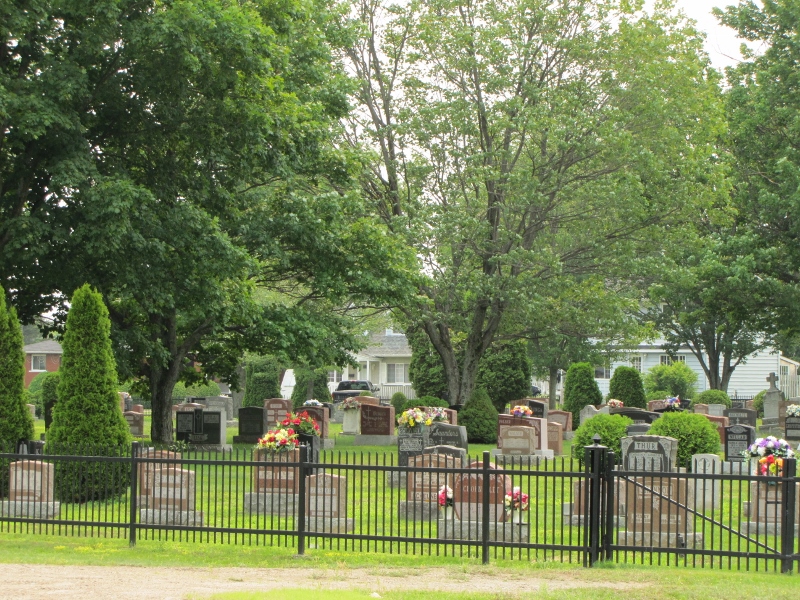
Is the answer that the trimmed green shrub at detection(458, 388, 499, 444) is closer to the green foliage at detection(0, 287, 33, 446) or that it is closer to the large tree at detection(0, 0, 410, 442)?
the large tree at detection(0, 0, 410, 442)

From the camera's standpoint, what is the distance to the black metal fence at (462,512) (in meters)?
10.6

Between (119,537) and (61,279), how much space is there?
342 inches

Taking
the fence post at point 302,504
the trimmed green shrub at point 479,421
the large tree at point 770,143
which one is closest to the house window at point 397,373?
the large tree at point 770,143

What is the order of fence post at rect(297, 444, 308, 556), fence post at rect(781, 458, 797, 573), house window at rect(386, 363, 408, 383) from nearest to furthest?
fence post at rect(781, 458, 797, 573) < fence post at rect(297, 444, 308, 556) < house window at rect(386, 363, 408, 383)

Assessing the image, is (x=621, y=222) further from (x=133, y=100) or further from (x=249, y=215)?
(x=133, y=100)

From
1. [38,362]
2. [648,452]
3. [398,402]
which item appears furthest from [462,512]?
[38,362]

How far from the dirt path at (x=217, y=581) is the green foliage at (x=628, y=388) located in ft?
89.8

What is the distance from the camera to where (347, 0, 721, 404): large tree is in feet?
90.1

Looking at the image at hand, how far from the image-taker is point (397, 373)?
229 ft

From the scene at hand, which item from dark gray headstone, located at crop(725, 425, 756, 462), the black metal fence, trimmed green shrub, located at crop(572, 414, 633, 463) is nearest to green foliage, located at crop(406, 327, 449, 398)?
trimmed green shrub, located at crop(572, 414, 633, 463)

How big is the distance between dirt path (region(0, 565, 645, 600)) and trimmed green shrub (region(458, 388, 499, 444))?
59.7 ft

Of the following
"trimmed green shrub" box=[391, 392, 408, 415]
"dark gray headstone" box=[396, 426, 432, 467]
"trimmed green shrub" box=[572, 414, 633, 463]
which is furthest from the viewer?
"trimmed green shrub" box=[391, 392, 408, 415]

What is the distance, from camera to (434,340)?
3100 cm

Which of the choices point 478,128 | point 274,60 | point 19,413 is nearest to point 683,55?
point 478,128
